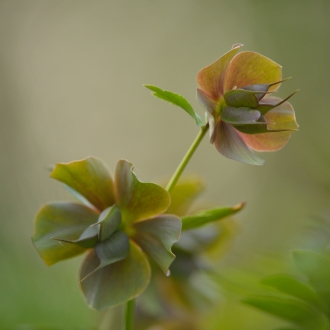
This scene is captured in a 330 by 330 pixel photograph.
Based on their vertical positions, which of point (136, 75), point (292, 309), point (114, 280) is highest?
point (114, 280)

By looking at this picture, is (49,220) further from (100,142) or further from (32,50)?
(32,50)

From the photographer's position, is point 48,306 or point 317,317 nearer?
point 317,317

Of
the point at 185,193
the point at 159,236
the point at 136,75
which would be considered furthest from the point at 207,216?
the point at 136,75

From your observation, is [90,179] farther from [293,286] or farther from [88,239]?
[293,286]

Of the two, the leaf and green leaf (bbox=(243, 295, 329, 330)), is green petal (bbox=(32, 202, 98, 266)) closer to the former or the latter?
the leaf

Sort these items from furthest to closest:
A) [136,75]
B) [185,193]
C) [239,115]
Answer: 1. [136,75]
2. [185,193]
3. [239,115]

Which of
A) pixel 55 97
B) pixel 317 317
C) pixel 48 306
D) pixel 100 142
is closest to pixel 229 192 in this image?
pixel 100 142

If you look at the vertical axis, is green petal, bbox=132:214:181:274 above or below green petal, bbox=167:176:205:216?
above

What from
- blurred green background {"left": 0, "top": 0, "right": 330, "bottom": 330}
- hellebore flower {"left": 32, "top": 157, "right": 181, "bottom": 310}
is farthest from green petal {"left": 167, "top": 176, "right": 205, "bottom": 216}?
blurred green background {"left": 0, "top": 0, "right": 330, "bottom": 330}
